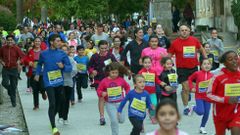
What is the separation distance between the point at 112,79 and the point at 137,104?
1.02 metres

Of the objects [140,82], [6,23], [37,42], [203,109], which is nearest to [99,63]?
[203,109]

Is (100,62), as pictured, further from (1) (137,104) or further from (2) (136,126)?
(2) (136,126)

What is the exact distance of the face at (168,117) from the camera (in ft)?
18.3

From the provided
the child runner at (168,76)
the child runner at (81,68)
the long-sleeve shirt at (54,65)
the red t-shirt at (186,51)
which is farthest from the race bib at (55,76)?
the child runner at (81,68)

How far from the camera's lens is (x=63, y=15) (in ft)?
140

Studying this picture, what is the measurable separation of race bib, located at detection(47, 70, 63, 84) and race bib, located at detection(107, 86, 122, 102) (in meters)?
1.27

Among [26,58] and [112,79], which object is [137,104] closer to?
[112,79]

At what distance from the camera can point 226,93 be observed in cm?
863

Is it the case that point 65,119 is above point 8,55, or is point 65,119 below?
Answer: below

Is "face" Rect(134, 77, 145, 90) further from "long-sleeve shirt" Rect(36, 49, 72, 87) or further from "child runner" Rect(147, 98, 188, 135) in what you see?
"child runner" Rect(147, 98, 188, 135)

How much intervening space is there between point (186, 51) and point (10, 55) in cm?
456

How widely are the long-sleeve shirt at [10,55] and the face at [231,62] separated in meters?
8.35

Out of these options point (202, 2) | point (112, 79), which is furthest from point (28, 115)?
point (202, 2)

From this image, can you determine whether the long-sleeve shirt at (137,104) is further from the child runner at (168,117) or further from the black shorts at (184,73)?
the child runner at (168,117)
